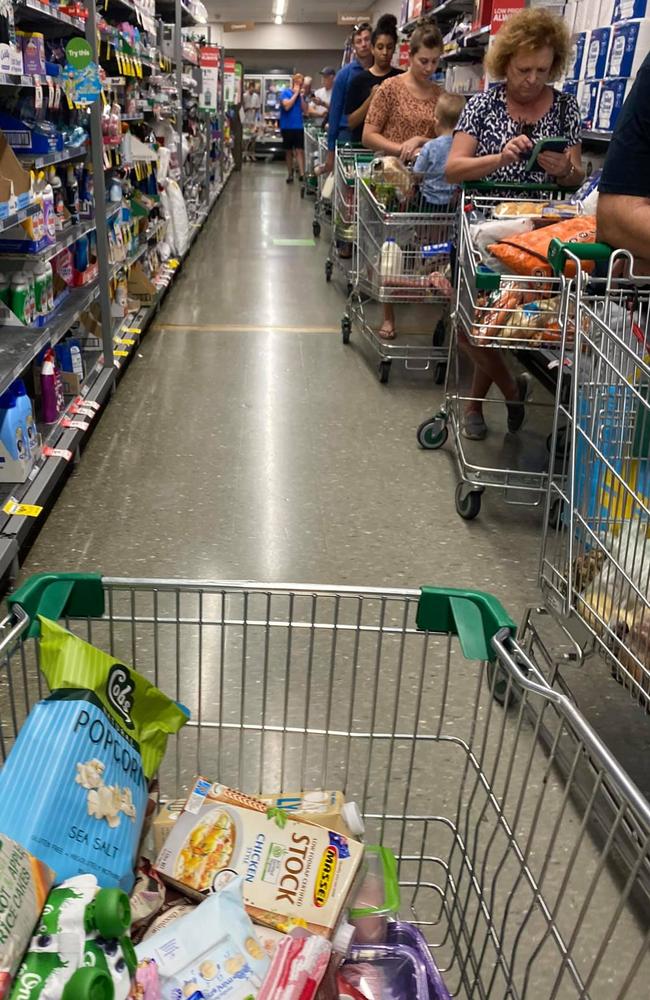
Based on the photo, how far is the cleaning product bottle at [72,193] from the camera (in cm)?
401

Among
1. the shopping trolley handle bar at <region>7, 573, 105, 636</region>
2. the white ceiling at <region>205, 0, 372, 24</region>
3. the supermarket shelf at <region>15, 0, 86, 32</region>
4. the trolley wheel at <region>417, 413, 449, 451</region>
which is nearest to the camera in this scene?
the shopping trolley handle bar at <region>7, 573, 105, 636</region>

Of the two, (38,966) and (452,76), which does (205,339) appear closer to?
(452,76)

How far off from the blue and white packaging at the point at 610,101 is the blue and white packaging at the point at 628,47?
1.7 inches

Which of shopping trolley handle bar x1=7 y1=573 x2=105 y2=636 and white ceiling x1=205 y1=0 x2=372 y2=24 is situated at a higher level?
white ceiling x1=205 y1=0 x2=372 y2=24

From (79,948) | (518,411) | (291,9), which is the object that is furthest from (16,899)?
(291,9)

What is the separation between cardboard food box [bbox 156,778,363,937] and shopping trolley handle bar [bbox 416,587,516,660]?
1.21ft

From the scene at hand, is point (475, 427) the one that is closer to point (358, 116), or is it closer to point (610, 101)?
point (610, 101)

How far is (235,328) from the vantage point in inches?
237

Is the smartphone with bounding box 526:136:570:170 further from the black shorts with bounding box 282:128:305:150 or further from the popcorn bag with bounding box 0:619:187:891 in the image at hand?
the black shorts with bounding box 282:128:305:150

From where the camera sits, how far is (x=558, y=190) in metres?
3.75

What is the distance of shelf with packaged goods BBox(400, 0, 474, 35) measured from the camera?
7211 mm

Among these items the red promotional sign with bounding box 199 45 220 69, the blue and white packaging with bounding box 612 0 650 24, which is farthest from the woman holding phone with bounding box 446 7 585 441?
the red promotional sign with bounding box 199 45 220 69

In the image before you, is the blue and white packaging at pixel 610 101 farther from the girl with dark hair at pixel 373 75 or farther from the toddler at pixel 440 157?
the girl with dark hair at pixel 373 75

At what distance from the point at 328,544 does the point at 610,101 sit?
2.74 m
